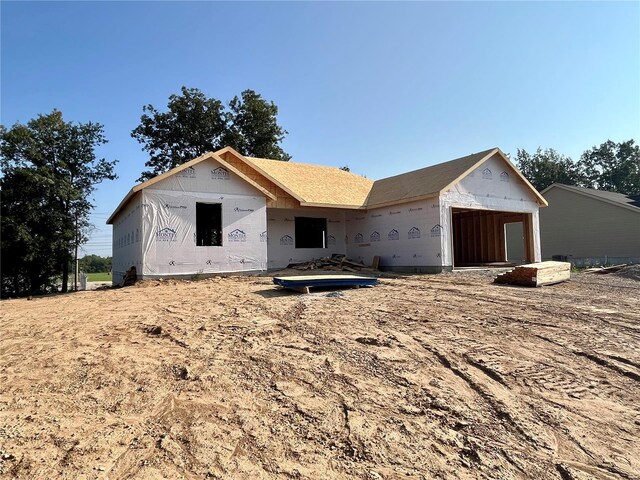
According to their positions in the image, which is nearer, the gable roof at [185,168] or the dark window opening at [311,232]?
the gable roof at [185,168]

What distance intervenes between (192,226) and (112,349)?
8.66m

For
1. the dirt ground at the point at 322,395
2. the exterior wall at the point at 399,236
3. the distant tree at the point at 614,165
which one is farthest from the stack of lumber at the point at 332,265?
the distant tree at the point at 614,165

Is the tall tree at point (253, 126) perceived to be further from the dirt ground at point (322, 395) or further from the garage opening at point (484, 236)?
the dirt ground at point (322, 395)

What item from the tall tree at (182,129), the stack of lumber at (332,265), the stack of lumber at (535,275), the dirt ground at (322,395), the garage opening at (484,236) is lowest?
the dirt ground at (322,395)

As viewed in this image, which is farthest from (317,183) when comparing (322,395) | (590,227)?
(590,227)

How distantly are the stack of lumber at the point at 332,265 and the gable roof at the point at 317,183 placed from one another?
244 centimetres

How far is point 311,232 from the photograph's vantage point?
19578 mm

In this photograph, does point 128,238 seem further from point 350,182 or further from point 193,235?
point 350,182

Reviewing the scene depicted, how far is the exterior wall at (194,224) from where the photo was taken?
43.4ft

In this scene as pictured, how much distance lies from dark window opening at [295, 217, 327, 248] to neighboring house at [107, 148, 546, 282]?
0.18ft

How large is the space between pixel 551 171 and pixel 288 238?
47492 mm

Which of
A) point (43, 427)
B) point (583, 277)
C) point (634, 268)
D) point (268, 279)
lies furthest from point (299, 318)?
point (634, 268)

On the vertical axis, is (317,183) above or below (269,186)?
above

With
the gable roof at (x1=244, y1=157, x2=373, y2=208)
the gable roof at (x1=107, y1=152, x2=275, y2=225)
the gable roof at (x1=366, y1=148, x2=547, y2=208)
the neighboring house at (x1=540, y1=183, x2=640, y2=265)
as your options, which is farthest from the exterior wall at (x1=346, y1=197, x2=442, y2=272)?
the neighboring house at (x1=540, y1=183, x2=640, y2=265)
